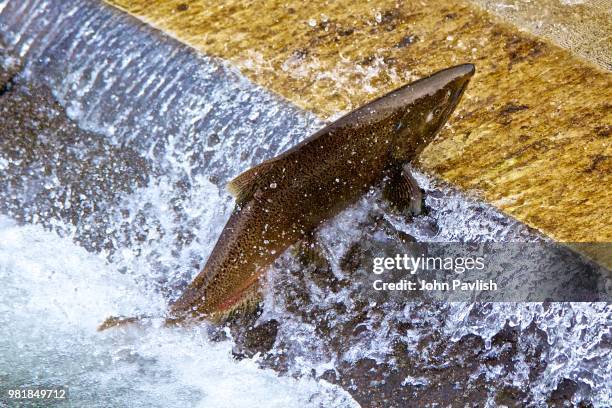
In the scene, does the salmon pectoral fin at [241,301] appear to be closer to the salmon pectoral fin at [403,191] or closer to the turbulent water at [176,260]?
the turbulent water at [176,260]

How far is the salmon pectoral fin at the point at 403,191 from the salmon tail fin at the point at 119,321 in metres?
1.43

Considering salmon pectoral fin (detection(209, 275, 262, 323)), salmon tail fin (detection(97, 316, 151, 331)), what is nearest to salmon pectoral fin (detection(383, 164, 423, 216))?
salmon pectoral fin (detection(209, 275, 262, 323))

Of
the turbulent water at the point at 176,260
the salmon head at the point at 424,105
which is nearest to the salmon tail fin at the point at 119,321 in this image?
the turbulent water at the point at 176,260

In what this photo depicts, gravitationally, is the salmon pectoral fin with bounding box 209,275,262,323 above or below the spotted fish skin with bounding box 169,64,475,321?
below

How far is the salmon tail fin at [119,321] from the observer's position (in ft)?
12.4

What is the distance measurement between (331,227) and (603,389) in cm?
172

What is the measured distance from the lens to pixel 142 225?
4.26 m

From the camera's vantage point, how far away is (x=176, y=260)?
420 cm

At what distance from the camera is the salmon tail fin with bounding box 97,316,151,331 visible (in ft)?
12.4

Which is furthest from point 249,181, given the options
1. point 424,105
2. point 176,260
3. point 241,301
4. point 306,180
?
point 424,105

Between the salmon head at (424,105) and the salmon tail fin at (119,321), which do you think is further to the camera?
the salmon tail fin at (119,321)

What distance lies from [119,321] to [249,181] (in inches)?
40.1

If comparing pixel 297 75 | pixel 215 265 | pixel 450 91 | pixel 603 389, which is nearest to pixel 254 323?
pixel 215 265

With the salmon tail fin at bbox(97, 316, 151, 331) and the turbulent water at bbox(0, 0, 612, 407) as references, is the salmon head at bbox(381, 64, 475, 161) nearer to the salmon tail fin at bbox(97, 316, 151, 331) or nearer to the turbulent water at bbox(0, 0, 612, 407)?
the turbulent water at bbox(0, 0, 612, 407)
